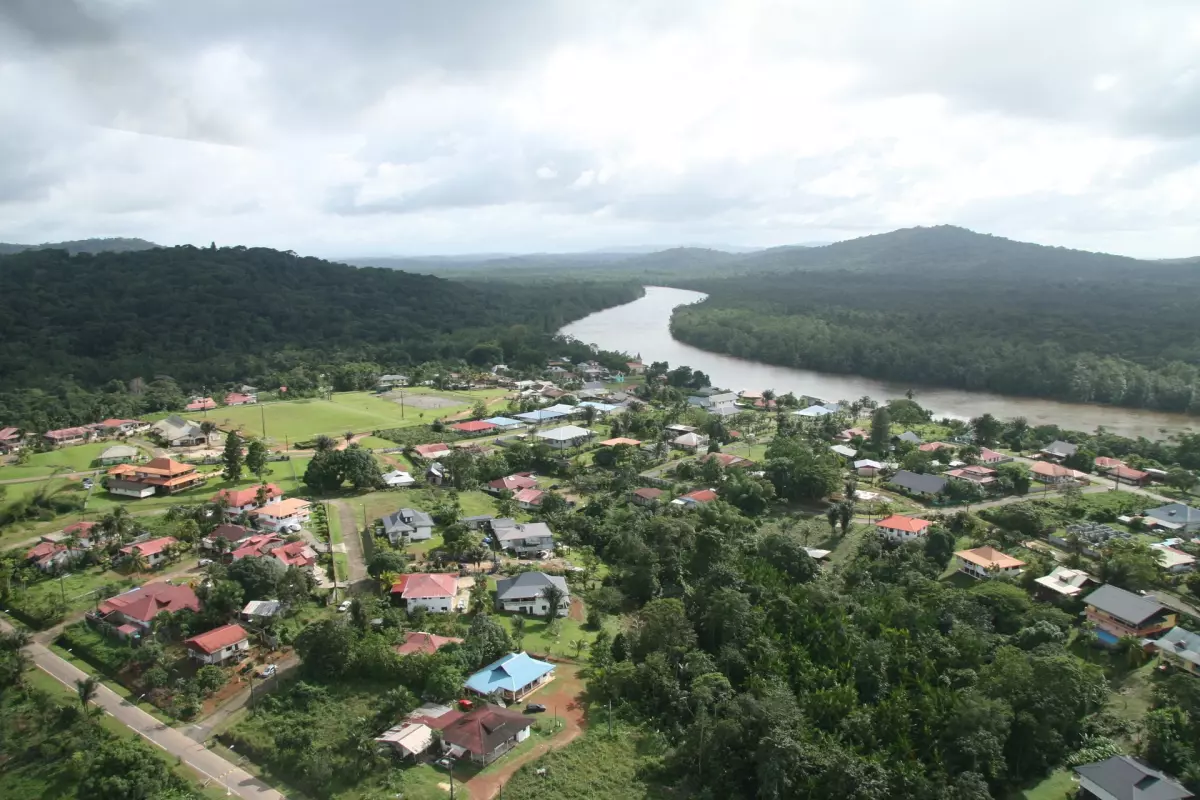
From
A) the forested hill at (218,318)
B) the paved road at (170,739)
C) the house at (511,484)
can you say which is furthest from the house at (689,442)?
the forested hill at (218,318)

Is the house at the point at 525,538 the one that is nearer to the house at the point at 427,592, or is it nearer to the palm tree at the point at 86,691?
the house at the point at 427,592

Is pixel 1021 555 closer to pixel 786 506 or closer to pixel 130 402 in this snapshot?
pixel 786 506

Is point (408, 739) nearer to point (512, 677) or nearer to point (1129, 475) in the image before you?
point (512, 677)

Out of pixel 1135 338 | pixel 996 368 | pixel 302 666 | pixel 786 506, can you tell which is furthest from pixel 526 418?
pixel 1135 338

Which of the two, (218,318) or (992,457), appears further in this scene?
(218,318)

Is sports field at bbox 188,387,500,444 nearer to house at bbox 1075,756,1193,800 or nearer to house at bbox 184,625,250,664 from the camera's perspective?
house at bbox 184,625,250,664

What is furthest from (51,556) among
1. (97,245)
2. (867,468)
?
(97,245)
